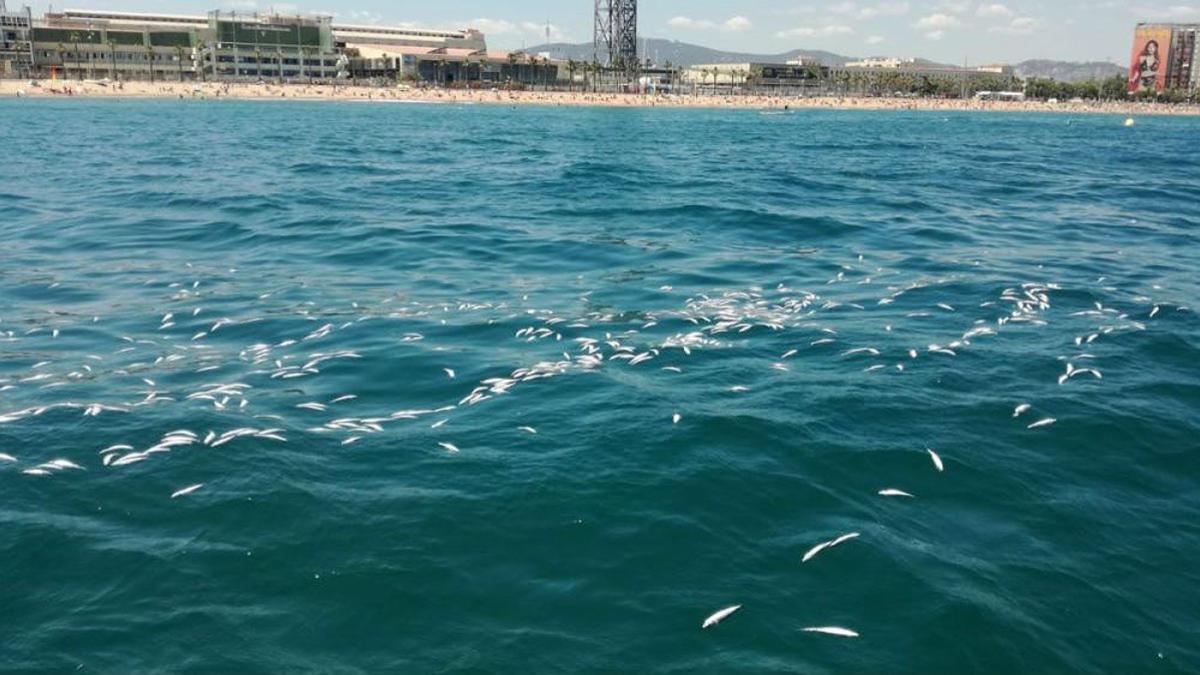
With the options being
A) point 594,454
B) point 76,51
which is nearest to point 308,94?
point 76,51

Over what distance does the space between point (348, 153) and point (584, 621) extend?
163 ft

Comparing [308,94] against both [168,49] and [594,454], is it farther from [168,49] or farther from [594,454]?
[594,454]

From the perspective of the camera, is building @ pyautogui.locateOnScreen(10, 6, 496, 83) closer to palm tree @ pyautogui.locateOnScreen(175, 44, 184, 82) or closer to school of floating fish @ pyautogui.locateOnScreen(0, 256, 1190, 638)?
palm tree @ pyautogui.locateOnScreen(175, 44, 184, 82)

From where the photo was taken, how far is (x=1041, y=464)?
971 centimetres

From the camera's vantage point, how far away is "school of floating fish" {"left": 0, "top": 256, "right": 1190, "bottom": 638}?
34.0ft

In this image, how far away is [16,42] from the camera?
563 ft

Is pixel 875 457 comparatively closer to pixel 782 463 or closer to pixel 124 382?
pixel 782 463

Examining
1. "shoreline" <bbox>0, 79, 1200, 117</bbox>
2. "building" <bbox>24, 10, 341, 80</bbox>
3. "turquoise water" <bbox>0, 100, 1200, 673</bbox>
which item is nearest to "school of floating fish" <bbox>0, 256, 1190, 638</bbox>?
"turquoise water" <bbox>0, 100, 1200, 673</bbox>

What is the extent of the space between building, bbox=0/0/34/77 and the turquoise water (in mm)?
183644

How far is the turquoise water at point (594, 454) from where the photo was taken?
6.83m

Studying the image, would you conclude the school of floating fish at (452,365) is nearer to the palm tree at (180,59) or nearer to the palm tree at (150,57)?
the palm tree at (150,57)

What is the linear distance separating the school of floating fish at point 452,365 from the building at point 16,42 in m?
191

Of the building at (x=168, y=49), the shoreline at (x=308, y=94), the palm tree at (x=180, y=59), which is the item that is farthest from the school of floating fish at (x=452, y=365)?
the palm tree at (x=180, y=59)

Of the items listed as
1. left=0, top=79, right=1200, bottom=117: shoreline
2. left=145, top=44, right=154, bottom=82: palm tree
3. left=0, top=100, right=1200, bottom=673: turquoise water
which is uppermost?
left=145, top=44, right=154, bottom=82: palm tree
